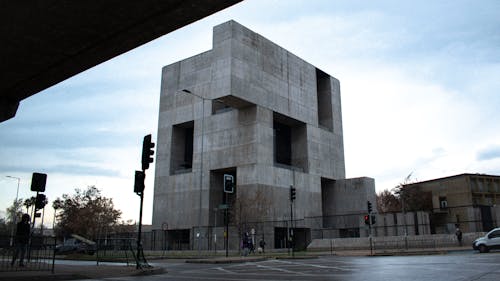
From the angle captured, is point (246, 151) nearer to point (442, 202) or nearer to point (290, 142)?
point (290, 142)

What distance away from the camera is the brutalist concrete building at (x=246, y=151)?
53.1 m

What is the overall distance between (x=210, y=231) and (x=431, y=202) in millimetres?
52137

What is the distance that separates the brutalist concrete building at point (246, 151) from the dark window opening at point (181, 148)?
5.9 inches

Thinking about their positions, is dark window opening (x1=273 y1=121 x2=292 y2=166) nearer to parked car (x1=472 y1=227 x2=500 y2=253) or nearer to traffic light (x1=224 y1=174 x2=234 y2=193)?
parked car (x1=472 y1=227 x2=500 y2=253)

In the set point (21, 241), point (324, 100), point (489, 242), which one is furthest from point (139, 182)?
point (324, 100)

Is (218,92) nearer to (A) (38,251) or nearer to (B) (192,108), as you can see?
(B) (192,108)

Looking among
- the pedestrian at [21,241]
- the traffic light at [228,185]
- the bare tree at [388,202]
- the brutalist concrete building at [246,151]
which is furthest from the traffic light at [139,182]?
the bare tree at [388,202]

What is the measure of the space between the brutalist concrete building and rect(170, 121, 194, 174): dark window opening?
0.49ft

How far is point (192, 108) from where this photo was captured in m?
61.3

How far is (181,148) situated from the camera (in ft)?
212

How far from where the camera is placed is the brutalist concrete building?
53062 millimetres

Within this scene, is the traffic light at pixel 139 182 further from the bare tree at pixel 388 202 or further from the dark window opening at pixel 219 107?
the bare tree at pixel 388 202

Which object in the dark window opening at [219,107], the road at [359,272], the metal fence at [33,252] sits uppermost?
the dark window opening at [219,107]

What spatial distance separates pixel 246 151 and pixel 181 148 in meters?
13.9
